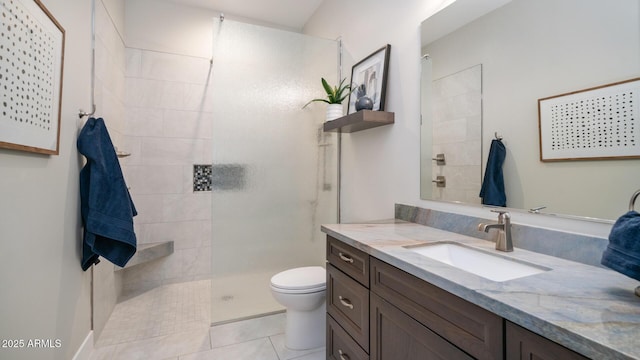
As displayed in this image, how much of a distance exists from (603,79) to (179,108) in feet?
10.5

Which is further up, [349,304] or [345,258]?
[345,258]

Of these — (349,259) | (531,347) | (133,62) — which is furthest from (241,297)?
(133,62)

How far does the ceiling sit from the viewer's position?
9.52 feet

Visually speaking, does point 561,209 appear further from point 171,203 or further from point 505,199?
point 171,203

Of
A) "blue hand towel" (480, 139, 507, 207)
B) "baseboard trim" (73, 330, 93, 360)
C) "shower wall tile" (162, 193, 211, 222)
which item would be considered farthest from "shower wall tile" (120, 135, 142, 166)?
"blue hand towel" (480, 139, 507, 207)

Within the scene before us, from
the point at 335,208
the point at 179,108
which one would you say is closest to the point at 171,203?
the point at 179,108

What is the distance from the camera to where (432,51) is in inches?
63.0

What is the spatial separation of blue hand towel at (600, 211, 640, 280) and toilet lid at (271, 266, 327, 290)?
4.64 ft

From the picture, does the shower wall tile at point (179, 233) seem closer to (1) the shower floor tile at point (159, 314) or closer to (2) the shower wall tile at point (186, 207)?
(2) the shower wall tile at point (186, 207)

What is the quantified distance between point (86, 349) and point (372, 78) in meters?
2.51

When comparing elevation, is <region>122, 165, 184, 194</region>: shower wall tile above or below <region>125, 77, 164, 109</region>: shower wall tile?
below

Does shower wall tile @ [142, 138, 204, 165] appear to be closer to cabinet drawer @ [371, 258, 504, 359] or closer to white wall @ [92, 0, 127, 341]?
white wall @ [92, 0, 127, 341]

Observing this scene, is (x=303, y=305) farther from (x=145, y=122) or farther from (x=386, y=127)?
(x=145, y=122)

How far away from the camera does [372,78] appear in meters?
2.05
